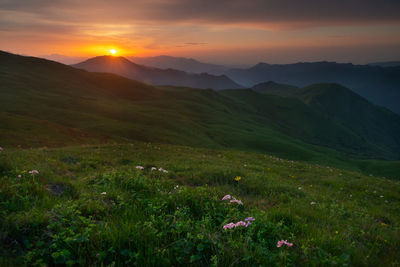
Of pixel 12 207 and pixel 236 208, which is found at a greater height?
pixel 12 207

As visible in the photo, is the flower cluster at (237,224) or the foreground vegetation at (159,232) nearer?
the foreground vegetation at (159,232)

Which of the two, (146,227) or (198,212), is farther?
(198,212)

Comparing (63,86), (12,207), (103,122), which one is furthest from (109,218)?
(63,86)

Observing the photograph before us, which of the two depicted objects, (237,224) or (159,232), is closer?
(159,232)

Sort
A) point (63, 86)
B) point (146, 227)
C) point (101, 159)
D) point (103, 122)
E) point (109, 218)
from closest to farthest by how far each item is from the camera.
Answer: point (146, 227) → point (109, 218) → point (101, 159) → point (103, 122) → point (63, 86)

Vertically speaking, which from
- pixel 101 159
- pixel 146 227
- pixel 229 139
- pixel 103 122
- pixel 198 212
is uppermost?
pixel 146 227

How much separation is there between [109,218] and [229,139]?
88569 millimetres

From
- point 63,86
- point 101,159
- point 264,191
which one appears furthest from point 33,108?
point 264,191

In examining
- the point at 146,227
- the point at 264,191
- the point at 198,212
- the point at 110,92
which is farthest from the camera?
the point at 110,92

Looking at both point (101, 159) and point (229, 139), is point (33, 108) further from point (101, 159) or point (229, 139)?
point (101, 159)

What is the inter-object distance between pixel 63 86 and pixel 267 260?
146 m

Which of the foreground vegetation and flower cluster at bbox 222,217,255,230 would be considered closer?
the foreground vegetation

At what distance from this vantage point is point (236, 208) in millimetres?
6141

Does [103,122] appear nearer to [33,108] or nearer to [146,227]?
[33,108]
